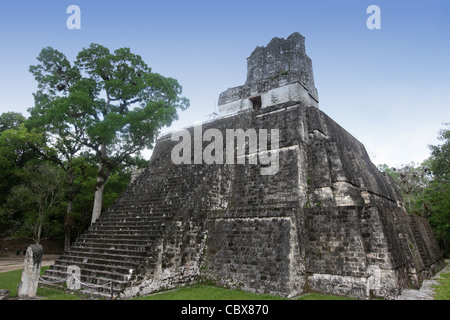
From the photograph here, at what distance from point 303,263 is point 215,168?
4.50 m

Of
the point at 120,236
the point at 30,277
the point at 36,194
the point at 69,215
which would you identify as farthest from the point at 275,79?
the point at 36,194

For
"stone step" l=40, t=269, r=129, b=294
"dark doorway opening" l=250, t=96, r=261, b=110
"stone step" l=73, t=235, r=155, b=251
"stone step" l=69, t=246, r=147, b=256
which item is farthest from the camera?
"dark doorway opening" l=250, t=96, r=261, b=110

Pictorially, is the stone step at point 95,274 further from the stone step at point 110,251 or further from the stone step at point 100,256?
the stone step at point 110,251

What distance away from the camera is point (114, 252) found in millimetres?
8031

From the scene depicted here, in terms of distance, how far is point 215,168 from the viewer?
33.2 feet

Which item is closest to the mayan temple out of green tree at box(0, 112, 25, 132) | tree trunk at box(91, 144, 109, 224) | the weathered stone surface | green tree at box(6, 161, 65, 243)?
the weathered stone surface

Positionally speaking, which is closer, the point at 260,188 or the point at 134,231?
the point at 134,231

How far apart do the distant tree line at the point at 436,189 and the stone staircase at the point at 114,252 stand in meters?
17.9

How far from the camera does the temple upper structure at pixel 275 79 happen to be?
12.2m

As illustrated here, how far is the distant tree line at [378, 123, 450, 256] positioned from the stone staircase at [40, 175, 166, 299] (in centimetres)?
1787

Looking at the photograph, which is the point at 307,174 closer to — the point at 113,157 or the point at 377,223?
the point at 377,223

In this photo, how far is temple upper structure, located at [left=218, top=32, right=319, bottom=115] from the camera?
1220 centimetres

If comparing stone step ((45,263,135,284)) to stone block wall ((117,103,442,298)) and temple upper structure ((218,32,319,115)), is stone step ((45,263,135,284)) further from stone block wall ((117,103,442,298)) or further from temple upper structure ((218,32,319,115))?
temple upper structure ((218,32,319,115))

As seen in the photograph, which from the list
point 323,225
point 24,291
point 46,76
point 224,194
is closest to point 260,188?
point 224,194
